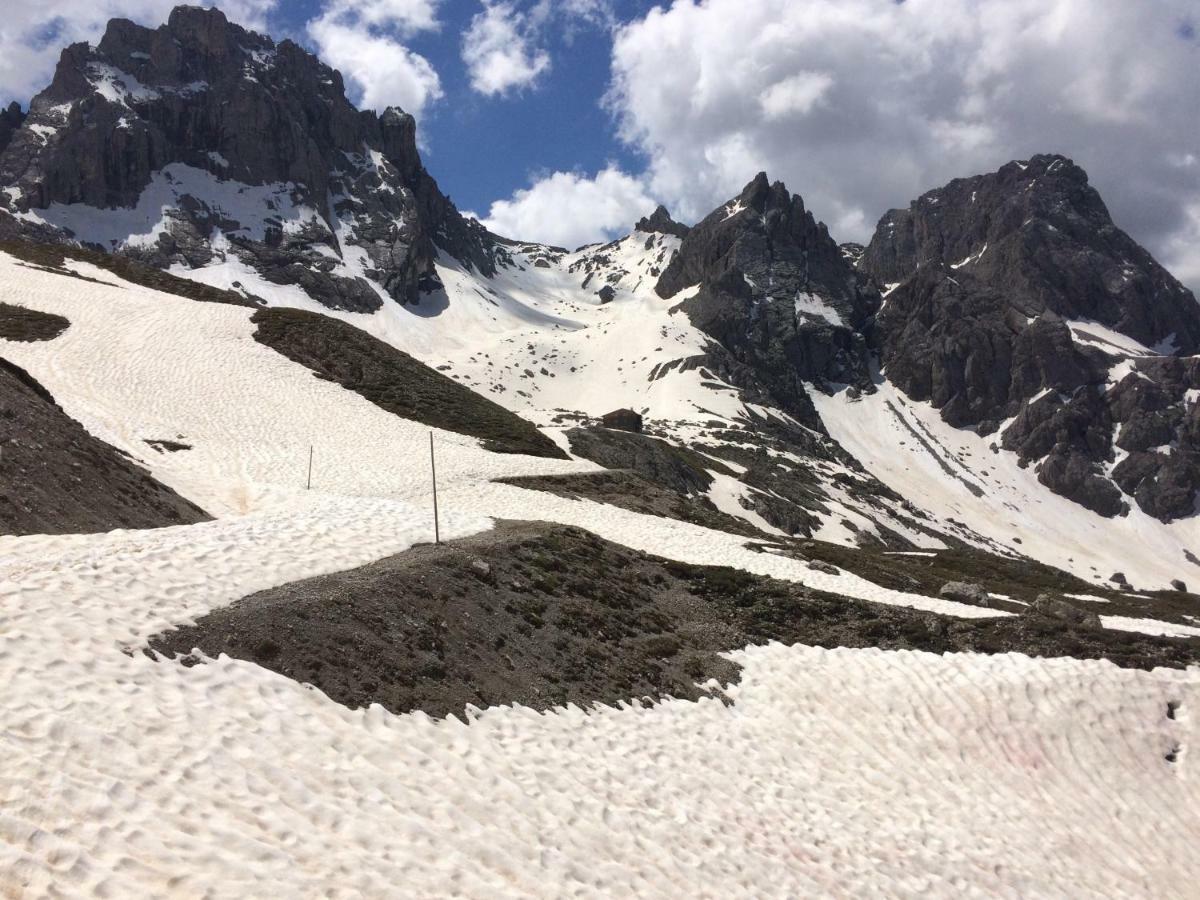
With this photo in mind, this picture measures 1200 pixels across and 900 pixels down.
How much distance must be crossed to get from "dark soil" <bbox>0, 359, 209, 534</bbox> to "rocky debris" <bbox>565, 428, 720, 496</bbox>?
1987 inches

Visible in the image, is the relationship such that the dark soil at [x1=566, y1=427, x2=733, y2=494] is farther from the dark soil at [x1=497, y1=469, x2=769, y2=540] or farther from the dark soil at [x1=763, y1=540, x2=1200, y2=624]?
the dark soil at [x1=763, y1=540, x2=1200, y2=624]

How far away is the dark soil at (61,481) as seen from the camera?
18500 mm

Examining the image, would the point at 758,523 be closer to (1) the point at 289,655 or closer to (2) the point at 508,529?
(2) the point at 508,529

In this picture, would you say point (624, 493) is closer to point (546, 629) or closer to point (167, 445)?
point (167, 445)

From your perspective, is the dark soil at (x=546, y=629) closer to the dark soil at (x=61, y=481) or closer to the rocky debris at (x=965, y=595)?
the dark soil at (x=61, y=481)

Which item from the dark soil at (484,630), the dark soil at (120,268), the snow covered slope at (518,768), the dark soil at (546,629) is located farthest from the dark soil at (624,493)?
the dark soil at (120,268)

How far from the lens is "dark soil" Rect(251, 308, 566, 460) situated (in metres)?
59.2

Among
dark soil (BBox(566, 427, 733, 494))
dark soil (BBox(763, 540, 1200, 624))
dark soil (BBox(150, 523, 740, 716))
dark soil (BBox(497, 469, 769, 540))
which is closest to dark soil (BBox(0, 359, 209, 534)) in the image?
dark soil (BBox(150, 523, 740, 716))

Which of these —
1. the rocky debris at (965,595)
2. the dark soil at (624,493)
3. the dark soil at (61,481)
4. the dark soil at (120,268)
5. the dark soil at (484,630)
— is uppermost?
the dark soil at (120,268)

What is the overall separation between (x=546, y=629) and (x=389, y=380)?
48.2 meters

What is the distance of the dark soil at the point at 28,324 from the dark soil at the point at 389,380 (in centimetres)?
1377

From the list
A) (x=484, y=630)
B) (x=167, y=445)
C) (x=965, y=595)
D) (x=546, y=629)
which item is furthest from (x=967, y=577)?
(x=167, y=445)

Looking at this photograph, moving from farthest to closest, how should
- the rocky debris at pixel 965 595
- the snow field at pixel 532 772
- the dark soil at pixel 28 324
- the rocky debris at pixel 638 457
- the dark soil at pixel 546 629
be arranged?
the rocky debris at pixel 638 457, the dark soil at pixel 28 324, the rocky debris at pixel 965 595, the dark soil at pixel 546 629, the snow field at pixel 532 772

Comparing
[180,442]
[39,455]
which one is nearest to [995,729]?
[39,455]
